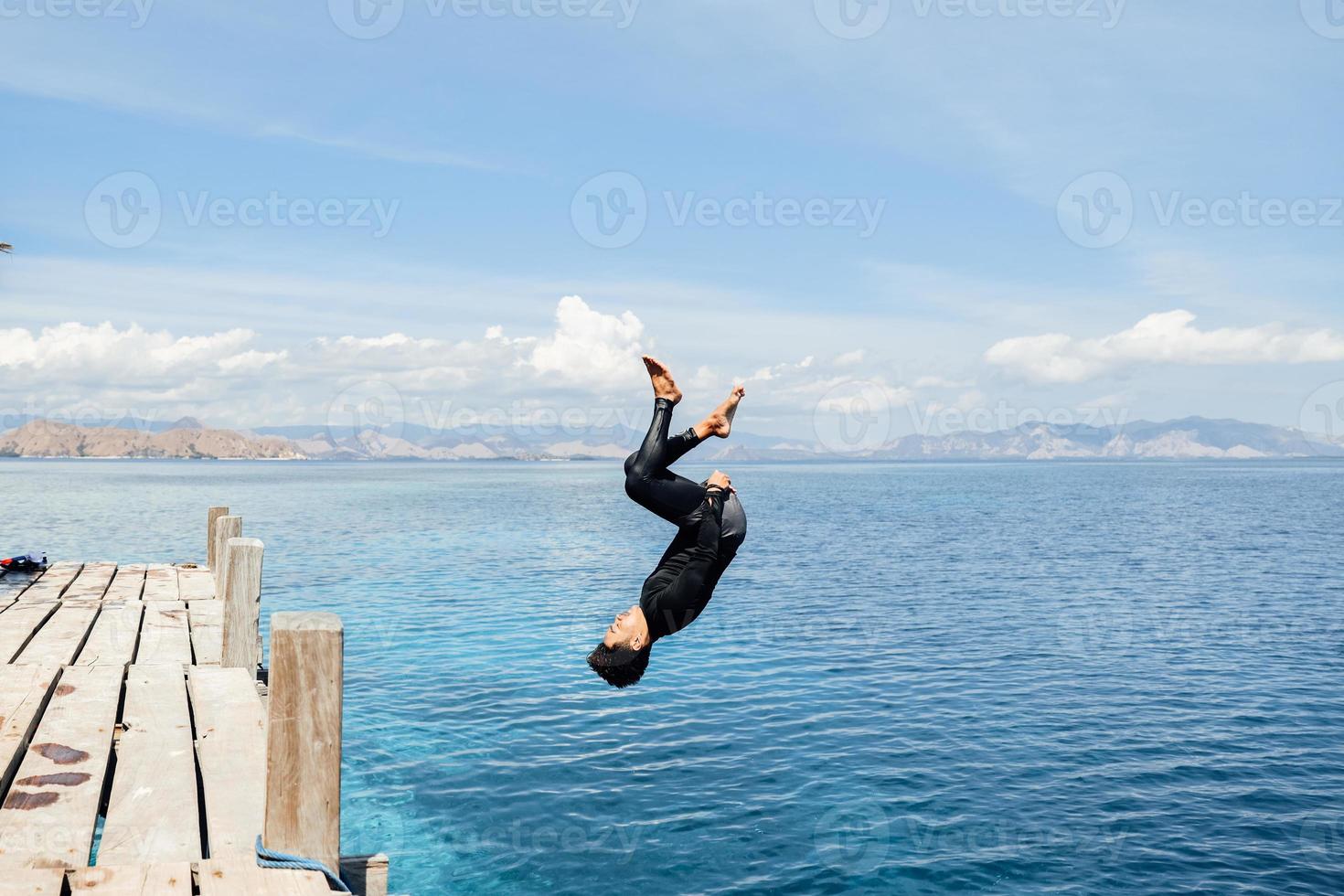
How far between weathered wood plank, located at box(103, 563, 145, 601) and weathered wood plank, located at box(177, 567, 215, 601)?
67cm

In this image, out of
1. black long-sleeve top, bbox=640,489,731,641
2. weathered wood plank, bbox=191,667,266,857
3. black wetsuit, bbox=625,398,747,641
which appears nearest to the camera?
weathered wood plank, bbox=191,667,266,857

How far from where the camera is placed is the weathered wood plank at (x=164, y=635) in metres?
11.4

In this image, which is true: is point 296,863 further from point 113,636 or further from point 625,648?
point 113,636

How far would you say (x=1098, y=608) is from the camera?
36.7 m

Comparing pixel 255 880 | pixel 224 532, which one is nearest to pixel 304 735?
pixel 255 880

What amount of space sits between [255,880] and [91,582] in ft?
48.3

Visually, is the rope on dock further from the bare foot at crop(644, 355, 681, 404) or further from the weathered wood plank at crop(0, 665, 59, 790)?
the bare foot at crop(644, 355, 681, 404)

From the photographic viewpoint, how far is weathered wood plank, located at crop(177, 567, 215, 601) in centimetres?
1680

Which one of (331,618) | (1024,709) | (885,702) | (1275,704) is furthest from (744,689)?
(331,618)

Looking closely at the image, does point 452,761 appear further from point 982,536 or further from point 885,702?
point 982,536

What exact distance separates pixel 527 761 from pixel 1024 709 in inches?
458

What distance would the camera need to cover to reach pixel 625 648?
291 inches

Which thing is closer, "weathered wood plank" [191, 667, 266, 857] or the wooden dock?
the wooden dock

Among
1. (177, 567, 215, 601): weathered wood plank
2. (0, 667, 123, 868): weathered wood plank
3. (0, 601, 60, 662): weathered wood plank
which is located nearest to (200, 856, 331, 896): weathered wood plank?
(0, 667, 123, 868): weathered wood plank
